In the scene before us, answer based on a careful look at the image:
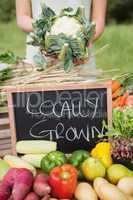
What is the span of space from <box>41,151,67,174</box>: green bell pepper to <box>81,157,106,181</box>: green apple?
0.29ft

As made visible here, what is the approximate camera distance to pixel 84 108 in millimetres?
2229

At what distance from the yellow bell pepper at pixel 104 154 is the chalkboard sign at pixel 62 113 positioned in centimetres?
8

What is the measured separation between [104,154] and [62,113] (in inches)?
9.7

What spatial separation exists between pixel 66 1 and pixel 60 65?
80 centimetres

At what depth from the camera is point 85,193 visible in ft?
6.28

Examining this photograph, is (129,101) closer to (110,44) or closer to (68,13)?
(68,13)

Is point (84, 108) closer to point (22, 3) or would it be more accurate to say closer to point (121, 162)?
point (121, 162)

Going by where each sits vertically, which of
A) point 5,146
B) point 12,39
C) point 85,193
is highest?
point 12,39

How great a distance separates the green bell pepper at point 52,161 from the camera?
206 cm

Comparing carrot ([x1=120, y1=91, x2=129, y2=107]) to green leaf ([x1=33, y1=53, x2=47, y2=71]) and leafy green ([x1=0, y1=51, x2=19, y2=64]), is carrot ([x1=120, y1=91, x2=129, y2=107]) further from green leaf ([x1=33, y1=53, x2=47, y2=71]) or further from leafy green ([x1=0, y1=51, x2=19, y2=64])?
leafy green ([x1=0, y1=51, x2=19, y2=64])

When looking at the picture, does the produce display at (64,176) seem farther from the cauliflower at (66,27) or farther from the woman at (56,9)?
the woman at (56,9)

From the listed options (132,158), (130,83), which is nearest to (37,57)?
(130,83)

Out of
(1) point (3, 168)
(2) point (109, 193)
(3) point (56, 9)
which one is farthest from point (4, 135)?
(3) point (56, 9)

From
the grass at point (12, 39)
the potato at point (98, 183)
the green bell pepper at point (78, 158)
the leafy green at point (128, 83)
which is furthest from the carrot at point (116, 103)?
the grass at point (12, 39)
